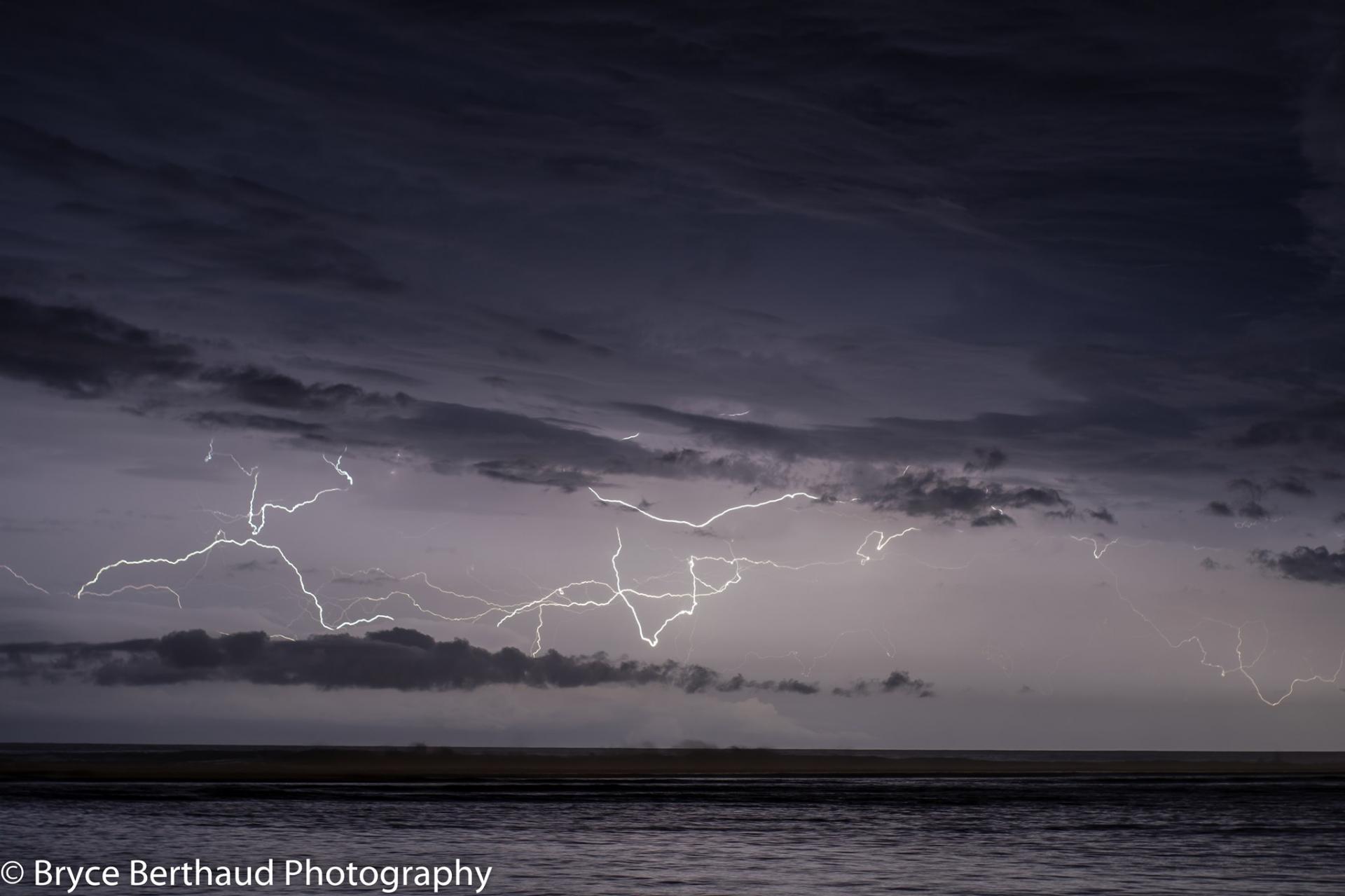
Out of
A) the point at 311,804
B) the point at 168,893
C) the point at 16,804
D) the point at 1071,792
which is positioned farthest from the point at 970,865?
the point at 1071,792

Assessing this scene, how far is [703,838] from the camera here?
4809 cm

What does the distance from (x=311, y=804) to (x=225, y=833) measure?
65.4ft

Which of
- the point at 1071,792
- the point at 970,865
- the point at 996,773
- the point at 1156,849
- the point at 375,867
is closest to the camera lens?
the point at 375,867

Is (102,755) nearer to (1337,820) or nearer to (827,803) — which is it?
(827,803)

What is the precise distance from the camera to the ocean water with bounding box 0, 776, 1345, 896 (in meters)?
35.4

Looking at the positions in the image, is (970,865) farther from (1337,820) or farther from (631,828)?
(1337,820)

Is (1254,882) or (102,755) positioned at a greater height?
(1254,882)

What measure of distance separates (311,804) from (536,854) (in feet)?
95.3

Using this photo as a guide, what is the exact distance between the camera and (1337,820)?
61.2 metres

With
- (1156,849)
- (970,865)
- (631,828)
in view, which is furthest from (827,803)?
(970,865)

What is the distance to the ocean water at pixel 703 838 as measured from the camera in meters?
35.4

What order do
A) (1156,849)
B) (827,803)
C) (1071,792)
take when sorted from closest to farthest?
(1156,849)
(827,803)
(1071,792)

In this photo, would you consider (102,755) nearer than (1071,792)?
No

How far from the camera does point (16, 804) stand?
189ft
